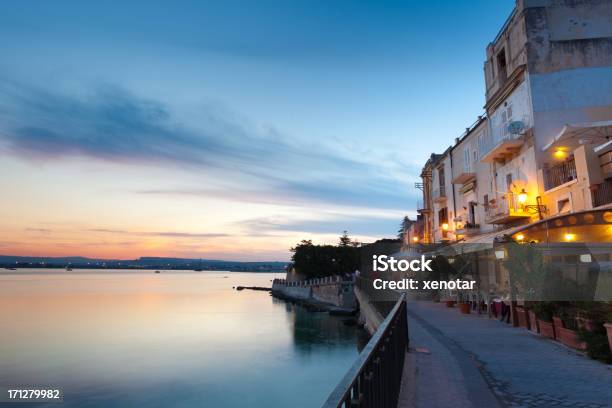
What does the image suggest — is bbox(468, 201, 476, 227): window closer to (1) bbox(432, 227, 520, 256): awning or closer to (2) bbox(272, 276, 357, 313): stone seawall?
(1) bbox(432, 227, 520, 256): awning

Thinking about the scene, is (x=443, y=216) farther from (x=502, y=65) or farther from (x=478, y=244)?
(x=478, y=244)

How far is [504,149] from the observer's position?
21.8 metres

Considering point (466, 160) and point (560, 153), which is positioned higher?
point (466, 160)

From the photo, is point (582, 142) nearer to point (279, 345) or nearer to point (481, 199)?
point (481, 199)

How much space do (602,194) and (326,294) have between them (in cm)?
4158

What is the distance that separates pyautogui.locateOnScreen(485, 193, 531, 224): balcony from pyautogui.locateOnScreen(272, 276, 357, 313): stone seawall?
78.7 feet

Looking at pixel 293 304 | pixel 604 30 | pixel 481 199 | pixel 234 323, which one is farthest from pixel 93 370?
pixel 293 304

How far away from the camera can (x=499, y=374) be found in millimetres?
7305

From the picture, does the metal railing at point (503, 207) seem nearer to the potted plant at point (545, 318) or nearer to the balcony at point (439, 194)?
the balcony at point (439, 194)

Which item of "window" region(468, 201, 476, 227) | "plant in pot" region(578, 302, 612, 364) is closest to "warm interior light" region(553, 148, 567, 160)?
"window" region(468, 201, 476, 227)

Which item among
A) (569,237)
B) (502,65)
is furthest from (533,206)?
(502,65)

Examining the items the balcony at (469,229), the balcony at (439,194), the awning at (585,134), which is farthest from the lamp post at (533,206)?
the balcony at (439,194)

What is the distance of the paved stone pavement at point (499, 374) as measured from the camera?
583 centimetres

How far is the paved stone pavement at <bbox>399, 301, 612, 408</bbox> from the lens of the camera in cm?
583
